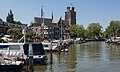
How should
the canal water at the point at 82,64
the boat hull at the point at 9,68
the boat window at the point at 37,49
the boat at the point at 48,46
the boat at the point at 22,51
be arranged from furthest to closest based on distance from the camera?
1. the boat at the point at 48,46
2. the boat window at the point at 37,49
3. the boat at the point at 22,51
4. the canal water at the point at 82,64
5. the boat hull at the point at 9,68

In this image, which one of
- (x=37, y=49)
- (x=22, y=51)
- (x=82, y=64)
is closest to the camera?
(x=22, y=51)

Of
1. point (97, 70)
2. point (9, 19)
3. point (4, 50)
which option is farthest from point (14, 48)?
point (9, 19)

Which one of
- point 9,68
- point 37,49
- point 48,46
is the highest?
point 48,46

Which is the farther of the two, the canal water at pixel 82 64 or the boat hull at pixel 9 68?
the canal water at pixel 82 64

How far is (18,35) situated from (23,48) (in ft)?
133

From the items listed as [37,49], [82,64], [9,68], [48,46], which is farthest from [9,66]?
[48,46]

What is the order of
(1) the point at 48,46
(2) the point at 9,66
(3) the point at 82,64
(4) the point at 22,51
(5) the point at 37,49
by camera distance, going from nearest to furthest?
(2) the point at 9,66
(4) the point at 22,51
(5) the point at 37,49
(3) the point at 82,64
(1) the point at 48,46

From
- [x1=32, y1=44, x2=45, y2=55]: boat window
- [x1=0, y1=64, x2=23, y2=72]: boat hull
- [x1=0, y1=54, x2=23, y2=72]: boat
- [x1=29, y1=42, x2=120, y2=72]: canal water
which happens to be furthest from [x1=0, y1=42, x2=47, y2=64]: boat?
[x1=0, y1=64, x2=23, y2=72]: boat hull

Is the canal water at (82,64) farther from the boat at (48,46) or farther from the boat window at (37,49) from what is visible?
the boat at (48,46)

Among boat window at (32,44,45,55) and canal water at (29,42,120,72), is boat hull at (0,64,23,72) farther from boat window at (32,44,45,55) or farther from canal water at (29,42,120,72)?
boat window at (32,44,45,55)

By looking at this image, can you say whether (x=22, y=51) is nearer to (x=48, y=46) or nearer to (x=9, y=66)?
(x=9, y=66)

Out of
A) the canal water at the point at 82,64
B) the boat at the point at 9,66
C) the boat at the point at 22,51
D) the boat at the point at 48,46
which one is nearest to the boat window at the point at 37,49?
the boat at the point at 22,51

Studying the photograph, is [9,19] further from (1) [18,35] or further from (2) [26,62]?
(2) [26,62]

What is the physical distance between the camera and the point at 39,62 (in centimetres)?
4250
